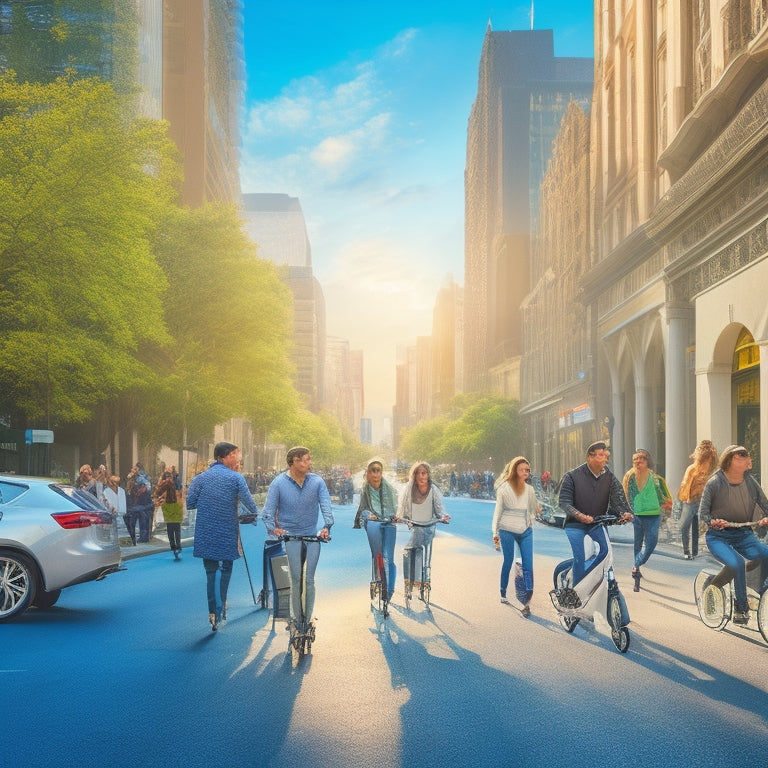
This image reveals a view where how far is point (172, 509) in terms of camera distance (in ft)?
61.9

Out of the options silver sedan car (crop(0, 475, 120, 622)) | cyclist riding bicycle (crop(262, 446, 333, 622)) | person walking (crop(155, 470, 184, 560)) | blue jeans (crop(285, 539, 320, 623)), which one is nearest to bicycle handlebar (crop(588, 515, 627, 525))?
cyclist riding bicycle (crop(262, 446, 333, 622))

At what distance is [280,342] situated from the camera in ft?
144

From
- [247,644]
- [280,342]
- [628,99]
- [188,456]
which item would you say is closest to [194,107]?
[188,456]

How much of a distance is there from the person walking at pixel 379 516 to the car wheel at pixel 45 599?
3.80m

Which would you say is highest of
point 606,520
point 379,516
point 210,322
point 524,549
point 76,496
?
point 210,322

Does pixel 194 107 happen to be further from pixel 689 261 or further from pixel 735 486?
pixel 735 486

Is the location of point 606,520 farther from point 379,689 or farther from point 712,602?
point 379,689

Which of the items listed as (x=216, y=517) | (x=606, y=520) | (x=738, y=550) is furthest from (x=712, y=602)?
(x=216, y=517)

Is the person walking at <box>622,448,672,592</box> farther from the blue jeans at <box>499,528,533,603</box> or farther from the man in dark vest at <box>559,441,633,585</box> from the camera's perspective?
the man in dark vest at <box>559,441,633,585</box>

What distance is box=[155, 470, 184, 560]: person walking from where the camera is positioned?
18.8 meters

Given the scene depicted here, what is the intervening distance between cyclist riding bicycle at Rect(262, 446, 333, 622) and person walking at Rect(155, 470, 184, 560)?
10470 millimetres

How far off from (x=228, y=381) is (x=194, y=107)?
42.2m

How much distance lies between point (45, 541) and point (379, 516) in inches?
148

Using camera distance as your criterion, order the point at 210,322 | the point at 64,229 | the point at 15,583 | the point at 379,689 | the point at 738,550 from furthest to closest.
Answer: the point at 210,322
the point at 64,229
the point at 15,583
the point at 738,550
the point at 379,689
